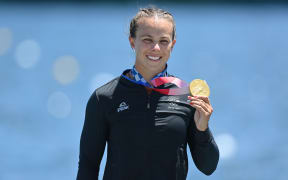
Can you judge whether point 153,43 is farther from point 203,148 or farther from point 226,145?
point 226,145

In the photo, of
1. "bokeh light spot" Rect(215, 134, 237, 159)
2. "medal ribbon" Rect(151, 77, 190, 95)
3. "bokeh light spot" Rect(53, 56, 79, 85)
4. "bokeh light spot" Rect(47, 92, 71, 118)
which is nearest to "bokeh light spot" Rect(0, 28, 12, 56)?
"bokeh light spot" Rect(53, 56, 79, 85)

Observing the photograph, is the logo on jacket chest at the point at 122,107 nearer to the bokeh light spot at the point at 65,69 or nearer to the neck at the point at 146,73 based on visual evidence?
the neck at the point at 146,73

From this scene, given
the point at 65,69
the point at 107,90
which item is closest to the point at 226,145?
the point at 107,90

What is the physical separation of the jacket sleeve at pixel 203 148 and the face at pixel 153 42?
0.31 metres

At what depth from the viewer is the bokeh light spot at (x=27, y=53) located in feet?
33.2

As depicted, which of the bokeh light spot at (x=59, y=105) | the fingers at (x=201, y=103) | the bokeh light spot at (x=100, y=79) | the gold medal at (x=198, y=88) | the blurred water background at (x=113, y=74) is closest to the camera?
the fingers at (x=201, y=103)

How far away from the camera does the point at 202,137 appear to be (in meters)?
2.03

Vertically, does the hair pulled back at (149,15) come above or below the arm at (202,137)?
above

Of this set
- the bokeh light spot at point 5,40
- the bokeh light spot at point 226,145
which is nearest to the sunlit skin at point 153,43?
the bokeh light spot at point 226,145

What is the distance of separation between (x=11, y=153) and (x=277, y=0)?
12568mm

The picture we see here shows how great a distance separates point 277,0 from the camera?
16.3 metres

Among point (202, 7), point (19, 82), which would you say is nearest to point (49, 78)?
point (19, 82)

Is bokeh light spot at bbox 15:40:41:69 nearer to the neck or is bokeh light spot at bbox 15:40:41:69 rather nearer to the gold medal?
the neck

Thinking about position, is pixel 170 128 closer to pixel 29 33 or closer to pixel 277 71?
pixel 277 71
